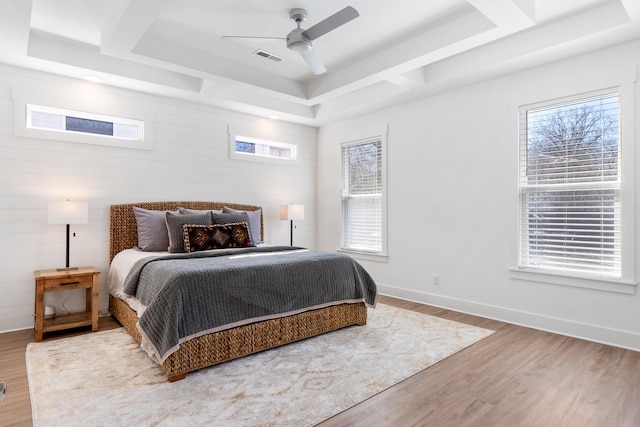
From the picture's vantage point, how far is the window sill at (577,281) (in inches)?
123

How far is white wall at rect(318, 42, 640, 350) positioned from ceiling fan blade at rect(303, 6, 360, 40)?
2.15 meters

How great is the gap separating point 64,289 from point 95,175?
1.29 metres

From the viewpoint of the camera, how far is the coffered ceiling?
2.87m

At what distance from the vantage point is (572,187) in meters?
3.44

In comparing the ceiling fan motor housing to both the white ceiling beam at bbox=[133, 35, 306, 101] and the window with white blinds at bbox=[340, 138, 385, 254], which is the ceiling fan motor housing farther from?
the window with white blinds at bbox=[340, 138, 385, 254]

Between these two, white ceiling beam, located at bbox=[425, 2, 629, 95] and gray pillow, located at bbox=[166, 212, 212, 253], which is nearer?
white ceiling beam, located at bbox=[425, 2, 629, 95]

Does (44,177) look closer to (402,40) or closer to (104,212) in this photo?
(104,212)

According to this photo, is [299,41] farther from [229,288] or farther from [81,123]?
[81,123]

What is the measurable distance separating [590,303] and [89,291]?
4865mm

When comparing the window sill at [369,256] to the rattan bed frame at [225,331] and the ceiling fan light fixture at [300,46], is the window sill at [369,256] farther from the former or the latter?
the ceiling fan light fixture at [300,46]

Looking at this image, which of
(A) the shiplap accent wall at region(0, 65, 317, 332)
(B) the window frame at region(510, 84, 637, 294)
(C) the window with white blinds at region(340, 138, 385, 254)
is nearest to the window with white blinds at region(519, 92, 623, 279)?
(B) the window frame at region(510, 84, 637, 294)

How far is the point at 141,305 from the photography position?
2.95 meters

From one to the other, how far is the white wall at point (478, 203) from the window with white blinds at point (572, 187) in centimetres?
12

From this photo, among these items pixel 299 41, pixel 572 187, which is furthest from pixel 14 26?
pixel 572 187
